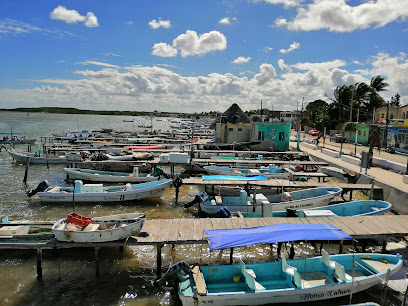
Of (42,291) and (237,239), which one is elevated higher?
(237,239)

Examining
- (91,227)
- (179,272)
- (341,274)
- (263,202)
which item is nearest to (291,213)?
(263,202)

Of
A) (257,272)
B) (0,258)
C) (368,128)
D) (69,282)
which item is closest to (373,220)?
(257,272)

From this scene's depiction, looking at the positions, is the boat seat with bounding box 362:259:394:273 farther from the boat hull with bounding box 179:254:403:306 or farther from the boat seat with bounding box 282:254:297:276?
the boat seat with bounding box 282:254:297:276

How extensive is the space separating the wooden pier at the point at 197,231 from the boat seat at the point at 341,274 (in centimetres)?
258

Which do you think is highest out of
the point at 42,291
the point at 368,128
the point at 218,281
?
the point at 368,128

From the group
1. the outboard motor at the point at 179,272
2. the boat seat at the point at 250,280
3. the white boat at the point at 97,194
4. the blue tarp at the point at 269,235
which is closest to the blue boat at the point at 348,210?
the blue tarp at the point at 269,235

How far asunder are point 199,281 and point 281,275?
3060 millimetres

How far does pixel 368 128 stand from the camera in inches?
1719

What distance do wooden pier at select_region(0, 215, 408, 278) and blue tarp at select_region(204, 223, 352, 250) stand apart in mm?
1208

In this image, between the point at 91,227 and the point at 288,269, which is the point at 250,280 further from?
the point at 91,227

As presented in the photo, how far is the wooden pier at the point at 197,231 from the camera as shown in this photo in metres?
11.5

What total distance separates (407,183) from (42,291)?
23.1 meters

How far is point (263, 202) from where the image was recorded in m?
15.5

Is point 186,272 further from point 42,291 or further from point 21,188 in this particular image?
point 21,188
